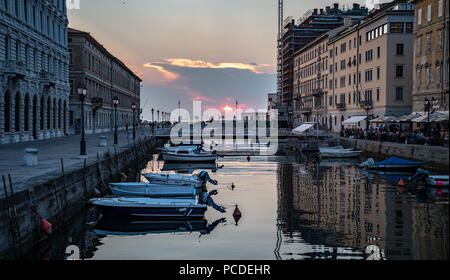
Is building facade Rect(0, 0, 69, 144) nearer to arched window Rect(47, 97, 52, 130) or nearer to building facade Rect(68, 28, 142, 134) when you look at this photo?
arched window Rect(47, 97, 52, 130)

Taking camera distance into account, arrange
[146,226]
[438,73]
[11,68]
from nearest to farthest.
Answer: [146,226] → [11,68] → [438,73]

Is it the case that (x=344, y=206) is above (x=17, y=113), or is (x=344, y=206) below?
below

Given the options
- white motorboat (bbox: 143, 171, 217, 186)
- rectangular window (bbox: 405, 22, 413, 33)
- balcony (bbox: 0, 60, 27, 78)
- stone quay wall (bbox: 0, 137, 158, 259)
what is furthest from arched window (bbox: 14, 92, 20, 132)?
rectangular window (bbox: 405, 22, 413, 33)

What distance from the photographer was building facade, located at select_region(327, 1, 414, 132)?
67.4 m

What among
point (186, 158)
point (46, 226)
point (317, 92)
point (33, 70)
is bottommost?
point (46, 226)

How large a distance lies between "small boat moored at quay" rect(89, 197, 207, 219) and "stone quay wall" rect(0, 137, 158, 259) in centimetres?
180

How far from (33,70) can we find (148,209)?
37.5 meters

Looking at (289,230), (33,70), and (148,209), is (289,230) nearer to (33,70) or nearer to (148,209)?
(148,209)

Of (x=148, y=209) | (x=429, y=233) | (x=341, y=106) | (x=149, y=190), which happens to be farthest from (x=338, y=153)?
(x=148, y=209)

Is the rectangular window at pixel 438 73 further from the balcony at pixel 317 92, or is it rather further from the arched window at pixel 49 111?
the balcony at pixel 317 92

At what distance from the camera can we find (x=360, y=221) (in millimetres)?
21609

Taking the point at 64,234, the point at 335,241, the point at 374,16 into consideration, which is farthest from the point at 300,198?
the point at 374,16

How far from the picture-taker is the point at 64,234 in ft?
63.0
